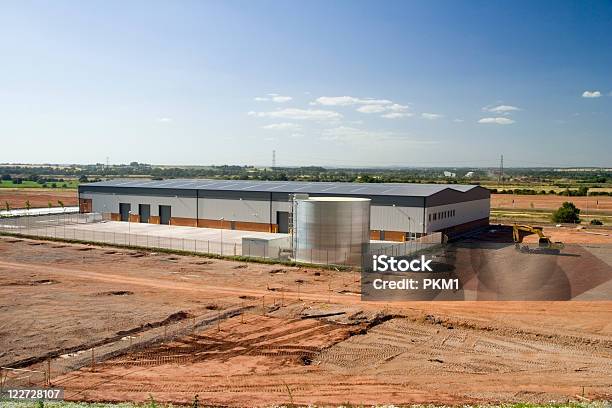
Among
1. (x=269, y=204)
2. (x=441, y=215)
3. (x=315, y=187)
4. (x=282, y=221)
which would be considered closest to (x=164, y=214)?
(x=269, y=204)

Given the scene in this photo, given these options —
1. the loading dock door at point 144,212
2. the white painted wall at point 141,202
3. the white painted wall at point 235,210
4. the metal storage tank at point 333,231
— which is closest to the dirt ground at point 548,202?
the white painted wall at point 235,210

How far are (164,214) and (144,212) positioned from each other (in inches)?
137

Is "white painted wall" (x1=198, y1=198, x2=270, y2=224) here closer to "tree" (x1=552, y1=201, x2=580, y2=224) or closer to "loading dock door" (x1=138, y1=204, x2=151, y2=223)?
"loading dock door" (x1=138, y1=204, x2=151, y2=223)

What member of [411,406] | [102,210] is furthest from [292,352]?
[102,210]

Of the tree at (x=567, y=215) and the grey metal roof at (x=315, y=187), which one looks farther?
the tree at (x=567, y=215)

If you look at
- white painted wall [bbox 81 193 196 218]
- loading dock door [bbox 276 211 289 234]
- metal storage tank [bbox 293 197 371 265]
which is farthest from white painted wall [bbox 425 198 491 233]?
white painted wall [bbox 81 193 196 218]

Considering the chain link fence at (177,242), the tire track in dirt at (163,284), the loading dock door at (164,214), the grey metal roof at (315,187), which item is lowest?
the tire track in dirt at (163,284)

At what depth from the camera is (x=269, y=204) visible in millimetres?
62719

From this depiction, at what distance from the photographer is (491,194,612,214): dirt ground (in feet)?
372

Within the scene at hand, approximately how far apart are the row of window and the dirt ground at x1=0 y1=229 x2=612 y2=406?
1907 centimetres

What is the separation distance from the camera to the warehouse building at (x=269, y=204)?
2185 inches

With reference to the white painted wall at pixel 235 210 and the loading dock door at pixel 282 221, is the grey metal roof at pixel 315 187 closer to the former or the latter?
the white painted wall at pixel 235 210

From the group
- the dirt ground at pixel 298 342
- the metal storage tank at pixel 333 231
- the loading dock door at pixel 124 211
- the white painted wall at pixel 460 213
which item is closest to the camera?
the dirt ground at pixel 298 342

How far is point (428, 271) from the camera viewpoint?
40812 mm
